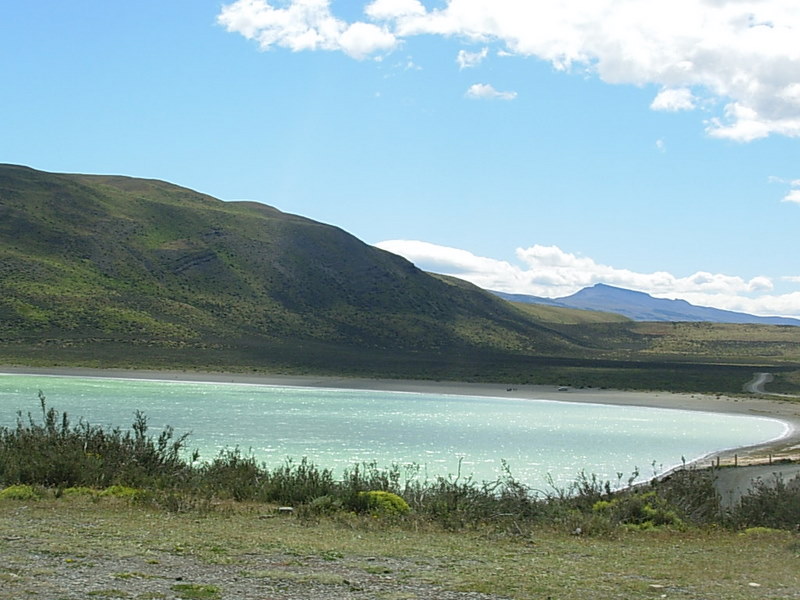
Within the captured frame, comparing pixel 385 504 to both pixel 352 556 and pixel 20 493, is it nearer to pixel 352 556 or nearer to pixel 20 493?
pixel 352 556

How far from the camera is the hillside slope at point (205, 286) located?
73875 millimetres

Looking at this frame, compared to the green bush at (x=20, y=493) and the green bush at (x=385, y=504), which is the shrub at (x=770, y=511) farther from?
the green bush at (x=20, y=493)

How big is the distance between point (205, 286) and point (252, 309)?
682 centimetres

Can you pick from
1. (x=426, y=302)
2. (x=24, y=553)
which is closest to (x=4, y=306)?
(x=426, y=302)

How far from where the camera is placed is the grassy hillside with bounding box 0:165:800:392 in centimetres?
6700

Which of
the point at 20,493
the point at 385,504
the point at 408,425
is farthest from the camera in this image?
the point at 408,425

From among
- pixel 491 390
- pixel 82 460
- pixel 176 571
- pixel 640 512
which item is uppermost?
pixel 82 460

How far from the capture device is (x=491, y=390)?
54.8m

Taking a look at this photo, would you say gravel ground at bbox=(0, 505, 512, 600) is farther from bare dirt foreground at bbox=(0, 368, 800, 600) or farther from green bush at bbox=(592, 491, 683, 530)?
green bush at bbox=(592, 491, 683, 530)

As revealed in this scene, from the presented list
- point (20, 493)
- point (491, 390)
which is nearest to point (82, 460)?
point (20, 493)

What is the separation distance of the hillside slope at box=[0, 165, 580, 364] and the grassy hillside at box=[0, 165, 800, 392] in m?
0.28

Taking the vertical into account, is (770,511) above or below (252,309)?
below

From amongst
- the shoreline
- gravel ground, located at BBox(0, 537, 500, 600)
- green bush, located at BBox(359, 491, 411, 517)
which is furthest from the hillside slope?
gravel ground, located at BBox(0, 537, 500, 600)

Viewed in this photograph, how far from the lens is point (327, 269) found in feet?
379
